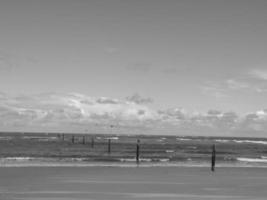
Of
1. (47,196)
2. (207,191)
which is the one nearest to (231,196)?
(207,191)

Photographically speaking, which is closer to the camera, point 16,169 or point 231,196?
point 231,196

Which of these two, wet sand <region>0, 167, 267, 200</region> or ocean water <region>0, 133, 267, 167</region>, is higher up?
wet sand <region>0, 167, 267, 200</region>

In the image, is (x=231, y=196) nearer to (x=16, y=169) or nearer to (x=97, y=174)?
(x=97, y=174)

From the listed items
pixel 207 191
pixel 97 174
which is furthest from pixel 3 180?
pixel 207 191

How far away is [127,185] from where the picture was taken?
29109 mm

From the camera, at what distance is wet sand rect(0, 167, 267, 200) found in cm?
2478

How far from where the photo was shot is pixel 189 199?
78.4 ft

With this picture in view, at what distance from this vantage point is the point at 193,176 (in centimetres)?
3547

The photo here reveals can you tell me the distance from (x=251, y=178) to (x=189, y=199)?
41.2ft

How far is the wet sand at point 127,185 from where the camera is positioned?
24.8 meters

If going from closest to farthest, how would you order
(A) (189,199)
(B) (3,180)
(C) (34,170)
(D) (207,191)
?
(A) (189,199), (D) (207,191), (B) (3,180), (C) (34,170)

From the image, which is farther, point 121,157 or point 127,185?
point 121,157

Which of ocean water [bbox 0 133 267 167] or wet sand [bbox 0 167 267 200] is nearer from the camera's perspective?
wet sand [bbox 0 167 267 200]

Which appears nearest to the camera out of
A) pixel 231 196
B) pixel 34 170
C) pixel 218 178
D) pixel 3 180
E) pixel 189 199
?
pixel 189 199
